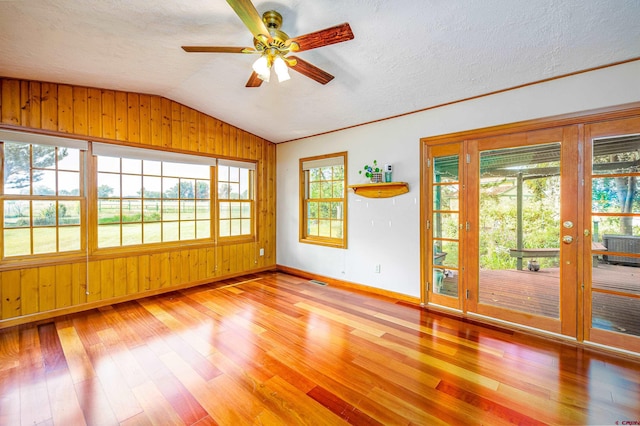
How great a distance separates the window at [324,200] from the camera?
4.42 meters

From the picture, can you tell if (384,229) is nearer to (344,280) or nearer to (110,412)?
(344,280)

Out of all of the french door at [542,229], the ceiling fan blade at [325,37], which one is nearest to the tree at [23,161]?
the ceiling fan blade at [325,37]

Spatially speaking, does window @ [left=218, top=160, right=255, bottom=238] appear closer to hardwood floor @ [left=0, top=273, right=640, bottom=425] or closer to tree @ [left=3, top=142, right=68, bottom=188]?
hardwood floor @ [left=0, top=273, right=640, bottom=425]

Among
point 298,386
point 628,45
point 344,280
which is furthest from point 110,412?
point 628,45

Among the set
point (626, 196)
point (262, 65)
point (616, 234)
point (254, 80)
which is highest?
point (254, 80)

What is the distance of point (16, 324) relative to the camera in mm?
2938

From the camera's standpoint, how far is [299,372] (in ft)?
6.91

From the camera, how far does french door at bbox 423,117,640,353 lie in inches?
92.4

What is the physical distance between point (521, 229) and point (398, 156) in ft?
5.30

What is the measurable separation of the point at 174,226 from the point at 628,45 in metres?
5.24

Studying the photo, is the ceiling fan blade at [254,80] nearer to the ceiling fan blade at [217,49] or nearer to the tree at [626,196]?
the ceiling fan blade at [217,49]

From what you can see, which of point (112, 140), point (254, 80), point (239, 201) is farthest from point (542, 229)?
point (112, 140)

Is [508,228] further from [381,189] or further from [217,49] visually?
[217,49]

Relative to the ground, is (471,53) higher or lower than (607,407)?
higher
